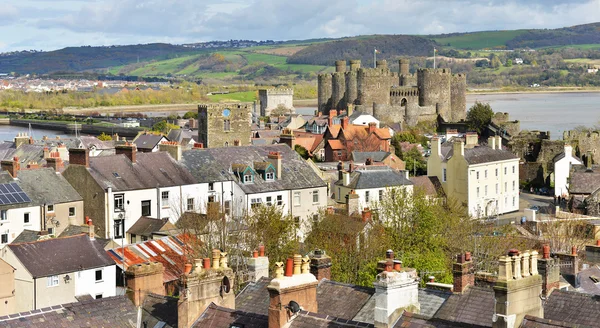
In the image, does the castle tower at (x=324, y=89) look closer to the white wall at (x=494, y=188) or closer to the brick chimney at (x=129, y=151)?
the white wall at (x=494, y=188)

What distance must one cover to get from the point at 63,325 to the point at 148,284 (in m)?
2.14

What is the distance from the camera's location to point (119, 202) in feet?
139

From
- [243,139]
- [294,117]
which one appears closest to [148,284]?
[243,139]

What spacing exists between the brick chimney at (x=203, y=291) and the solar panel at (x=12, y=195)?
951 inches

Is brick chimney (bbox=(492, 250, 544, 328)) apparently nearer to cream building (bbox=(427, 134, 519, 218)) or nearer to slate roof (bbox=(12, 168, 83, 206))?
slate roof (bbox=(12, 168, 83, 206))

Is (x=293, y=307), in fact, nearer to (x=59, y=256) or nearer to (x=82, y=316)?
(x=82, y=316)

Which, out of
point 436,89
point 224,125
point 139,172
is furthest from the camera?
point 436,89

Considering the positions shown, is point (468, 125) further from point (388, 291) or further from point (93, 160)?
point (388, 291)

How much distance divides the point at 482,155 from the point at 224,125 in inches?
631

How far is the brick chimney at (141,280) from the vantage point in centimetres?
1817

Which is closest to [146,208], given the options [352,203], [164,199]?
[164,199]

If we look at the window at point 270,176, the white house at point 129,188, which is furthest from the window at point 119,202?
the window at point 270,176

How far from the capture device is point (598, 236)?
42406 mm

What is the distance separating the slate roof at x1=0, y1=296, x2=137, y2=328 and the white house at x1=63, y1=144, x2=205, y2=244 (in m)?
23.5
